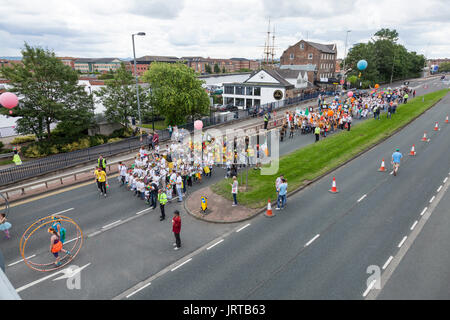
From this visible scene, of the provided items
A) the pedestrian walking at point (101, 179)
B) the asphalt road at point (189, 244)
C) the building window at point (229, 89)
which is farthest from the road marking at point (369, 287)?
the building window at point (229, 89)

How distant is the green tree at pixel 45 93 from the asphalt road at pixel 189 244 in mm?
11997

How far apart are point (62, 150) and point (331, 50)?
7786cm

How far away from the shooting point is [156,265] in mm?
9734

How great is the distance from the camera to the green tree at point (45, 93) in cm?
2364

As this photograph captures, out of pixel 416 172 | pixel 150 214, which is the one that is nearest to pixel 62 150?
pixel 150 214

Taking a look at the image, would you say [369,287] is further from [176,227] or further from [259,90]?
[259,90]

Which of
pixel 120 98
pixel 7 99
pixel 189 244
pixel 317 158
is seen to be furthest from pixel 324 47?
pixel 189 244

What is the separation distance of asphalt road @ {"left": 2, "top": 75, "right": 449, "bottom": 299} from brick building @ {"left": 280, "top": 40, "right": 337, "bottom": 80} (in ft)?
214

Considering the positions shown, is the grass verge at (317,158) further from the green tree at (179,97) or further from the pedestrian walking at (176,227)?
the green tree at (179,97)

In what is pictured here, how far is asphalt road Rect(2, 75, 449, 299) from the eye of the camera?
8.67m

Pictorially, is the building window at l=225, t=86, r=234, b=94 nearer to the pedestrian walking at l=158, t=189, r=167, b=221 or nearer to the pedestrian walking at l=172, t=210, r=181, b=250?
the pedestrian walking at l=158, t=189, r=167, b=221

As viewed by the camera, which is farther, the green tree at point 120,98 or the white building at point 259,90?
the white building at point 259,90

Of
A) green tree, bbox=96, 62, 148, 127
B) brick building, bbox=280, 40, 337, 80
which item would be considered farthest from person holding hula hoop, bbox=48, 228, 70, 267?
brick building, bbox=280, 40, 337, 80

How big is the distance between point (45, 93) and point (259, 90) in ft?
113
